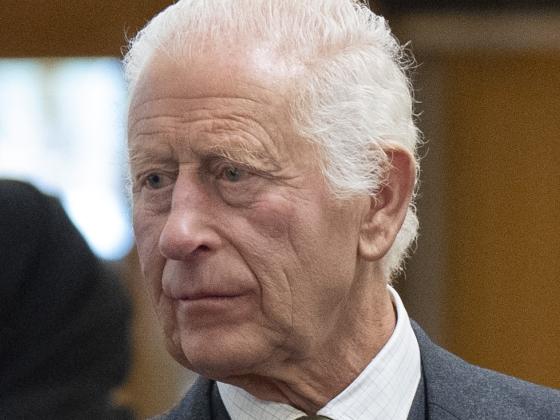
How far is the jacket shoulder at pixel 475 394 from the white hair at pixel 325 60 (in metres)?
0.35

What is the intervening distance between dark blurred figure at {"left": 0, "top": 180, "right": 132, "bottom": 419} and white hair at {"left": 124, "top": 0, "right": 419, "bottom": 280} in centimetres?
117

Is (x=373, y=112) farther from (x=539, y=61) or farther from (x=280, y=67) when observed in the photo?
(x=539, y=61)

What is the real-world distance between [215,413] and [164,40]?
631 mm

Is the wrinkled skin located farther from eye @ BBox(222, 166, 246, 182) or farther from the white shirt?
the white shirt

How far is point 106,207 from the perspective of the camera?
5172 millimetres

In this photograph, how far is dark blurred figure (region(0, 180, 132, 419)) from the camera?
3.16m

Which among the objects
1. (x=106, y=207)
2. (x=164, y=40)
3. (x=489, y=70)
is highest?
(x=164, y=40)

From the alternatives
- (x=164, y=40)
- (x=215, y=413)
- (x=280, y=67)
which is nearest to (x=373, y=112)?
(x=280, y=67)

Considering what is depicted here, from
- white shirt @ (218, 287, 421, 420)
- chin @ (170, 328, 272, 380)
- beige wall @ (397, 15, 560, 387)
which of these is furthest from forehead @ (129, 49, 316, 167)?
beige wall @ (397, 15, 560, 387)

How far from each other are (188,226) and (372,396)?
0.45 meters

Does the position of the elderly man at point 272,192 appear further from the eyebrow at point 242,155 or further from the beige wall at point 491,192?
the beige wall at point 491,192

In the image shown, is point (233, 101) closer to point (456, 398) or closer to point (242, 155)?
point (242, 155)

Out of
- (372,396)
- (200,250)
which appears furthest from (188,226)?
(372,396)

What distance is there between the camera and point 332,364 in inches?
85.7
